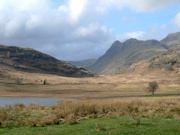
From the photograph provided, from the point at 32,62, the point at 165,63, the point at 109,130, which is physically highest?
the point at 165,63

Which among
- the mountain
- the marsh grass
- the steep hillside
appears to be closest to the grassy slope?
the marsh grass

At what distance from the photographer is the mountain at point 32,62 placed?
154 metres

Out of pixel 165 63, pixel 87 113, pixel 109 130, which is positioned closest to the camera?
pixel 109 130

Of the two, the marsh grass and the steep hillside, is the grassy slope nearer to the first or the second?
the marsh grass

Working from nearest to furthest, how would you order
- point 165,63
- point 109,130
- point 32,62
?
point 109,130 → point 165,63 → point 32,62

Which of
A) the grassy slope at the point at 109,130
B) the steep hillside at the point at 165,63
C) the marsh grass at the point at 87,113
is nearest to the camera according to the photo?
the grassy slope at the point at 109,130

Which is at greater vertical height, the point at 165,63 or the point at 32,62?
the point at 165,63

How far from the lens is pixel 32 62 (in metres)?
168

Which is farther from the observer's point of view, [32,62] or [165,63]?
[32,62]

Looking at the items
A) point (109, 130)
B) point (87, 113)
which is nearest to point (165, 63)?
point (87, 113)

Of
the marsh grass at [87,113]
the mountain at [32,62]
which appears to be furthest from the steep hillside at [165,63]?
the marsh grass at [87,113]

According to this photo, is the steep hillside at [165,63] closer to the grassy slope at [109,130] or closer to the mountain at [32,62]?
the mountain at [32,62]

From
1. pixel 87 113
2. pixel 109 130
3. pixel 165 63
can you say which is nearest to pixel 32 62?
pixel 165 63

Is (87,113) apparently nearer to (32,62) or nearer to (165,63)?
(165,63)
